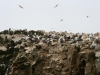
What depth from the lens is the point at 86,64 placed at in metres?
19.8

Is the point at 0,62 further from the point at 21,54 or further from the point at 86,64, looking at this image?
the point at 86,64

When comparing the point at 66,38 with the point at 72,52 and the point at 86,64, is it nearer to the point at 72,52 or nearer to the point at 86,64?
the point at 72,52

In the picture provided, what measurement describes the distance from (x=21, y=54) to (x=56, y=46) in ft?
14.6

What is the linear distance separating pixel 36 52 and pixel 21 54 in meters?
2.12

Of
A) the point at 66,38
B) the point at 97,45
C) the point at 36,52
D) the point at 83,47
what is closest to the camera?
the point at 97,45

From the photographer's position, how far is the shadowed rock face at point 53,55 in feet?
65.8

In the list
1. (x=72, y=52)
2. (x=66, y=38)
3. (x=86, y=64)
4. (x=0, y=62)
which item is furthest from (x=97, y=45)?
(x=0, y=62)

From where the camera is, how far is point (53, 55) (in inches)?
1001

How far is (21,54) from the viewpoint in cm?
2903

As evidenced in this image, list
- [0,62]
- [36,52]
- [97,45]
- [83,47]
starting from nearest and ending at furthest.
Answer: [97,45]
[83,47]
[36,52]
[0,62]

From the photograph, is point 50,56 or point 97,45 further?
point 50,56

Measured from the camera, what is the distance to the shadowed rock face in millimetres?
20052

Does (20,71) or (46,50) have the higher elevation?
(46,50)

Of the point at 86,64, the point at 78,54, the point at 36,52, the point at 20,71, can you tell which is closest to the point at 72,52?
the point at 78,54
